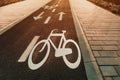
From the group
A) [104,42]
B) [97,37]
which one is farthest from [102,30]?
[104,42]

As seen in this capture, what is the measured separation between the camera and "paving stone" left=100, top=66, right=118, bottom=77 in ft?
15.1

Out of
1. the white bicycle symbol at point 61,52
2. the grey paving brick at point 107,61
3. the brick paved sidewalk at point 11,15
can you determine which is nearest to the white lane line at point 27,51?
the white bicycle symbol at point 61,52

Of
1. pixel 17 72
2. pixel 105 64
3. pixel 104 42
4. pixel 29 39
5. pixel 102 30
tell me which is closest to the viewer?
pixel 17 72

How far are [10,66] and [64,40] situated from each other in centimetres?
304

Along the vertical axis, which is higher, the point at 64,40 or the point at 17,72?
the point at 17,72

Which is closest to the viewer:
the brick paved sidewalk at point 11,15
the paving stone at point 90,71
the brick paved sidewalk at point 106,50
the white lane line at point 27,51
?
the paving stone at point 90,71

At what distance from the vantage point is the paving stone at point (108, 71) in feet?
15.1

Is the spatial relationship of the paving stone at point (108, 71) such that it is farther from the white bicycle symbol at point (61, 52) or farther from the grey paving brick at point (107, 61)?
the white bicycle symbol at point (61, 52)

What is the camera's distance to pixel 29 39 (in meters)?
7.90

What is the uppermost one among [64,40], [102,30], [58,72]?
[58,72]

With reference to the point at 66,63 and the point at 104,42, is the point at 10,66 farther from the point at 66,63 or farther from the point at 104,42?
the point at 104,42

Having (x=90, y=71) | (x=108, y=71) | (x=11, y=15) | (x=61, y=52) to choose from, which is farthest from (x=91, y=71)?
(x=11, y=15)

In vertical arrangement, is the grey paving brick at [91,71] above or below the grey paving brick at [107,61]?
above

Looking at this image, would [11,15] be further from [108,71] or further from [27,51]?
[108,71]
